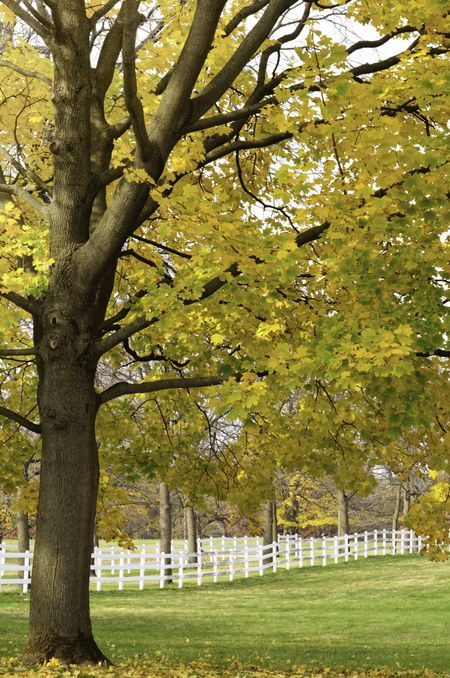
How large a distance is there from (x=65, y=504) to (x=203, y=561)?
102 ft

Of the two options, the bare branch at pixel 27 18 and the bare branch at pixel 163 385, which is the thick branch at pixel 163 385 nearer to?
the bare branch at pixel 163 385

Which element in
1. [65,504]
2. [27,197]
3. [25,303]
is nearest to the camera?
[65,504]

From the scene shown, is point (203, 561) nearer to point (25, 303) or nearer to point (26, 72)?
point (25, 303)

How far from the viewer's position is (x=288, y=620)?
2081cm

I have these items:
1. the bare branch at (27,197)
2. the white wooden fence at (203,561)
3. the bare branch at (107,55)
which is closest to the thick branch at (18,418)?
the bare branch at (27,197)

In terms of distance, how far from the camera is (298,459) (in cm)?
1291

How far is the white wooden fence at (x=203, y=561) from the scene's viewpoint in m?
27.7

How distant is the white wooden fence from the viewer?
90.9ft

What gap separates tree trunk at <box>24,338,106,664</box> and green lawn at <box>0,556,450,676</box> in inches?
94.5

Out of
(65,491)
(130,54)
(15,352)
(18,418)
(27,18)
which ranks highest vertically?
(27,18)

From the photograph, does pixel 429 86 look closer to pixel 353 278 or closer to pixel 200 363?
pixel 353 278

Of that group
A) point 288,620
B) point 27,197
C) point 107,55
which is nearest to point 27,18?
point 107,55

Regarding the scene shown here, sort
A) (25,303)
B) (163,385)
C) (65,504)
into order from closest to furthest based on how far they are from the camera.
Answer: (65,504), (163,385), (25,303)

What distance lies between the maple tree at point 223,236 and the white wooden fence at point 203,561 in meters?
15.1
